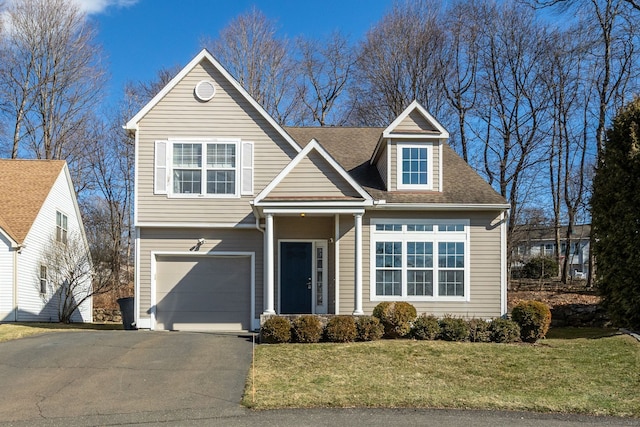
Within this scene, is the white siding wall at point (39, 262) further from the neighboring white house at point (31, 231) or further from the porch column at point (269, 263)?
the porch column at point (269, 263)

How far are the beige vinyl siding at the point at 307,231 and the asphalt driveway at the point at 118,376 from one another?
356 cm

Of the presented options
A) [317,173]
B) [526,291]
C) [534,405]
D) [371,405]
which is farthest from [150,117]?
[526,291]

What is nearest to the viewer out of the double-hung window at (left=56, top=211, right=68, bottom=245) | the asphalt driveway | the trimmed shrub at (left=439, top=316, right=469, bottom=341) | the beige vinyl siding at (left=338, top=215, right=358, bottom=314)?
the asphalt driveway

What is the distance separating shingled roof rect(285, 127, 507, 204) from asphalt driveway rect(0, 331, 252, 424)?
6.17 metres

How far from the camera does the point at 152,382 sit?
424 inches

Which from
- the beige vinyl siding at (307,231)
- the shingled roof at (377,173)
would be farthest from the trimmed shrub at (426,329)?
the shingled roof at (377,173)

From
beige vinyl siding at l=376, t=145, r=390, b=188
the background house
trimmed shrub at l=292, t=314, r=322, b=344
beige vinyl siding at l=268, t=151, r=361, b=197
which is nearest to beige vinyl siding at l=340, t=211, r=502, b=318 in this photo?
beige vinyl siding at l=376, t=145, r=390, b=188

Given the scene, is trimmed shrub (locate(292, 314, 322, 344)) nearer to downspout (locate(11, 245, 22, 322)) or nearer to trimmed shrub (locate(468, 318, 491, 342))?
trimmed shrub (locate(468, 318, 491, 342))

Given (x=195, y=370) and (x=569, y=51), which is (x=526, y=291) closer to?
(x=569, y=51)

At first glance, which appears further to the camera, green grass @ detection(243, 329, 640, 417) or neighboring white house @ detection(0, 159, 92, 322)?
neighboring white house @ detection(0, 159, 92, 322)

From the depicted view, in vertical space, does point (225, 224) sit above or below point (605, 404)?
above

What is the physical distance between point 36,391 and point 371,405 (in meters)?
5.21

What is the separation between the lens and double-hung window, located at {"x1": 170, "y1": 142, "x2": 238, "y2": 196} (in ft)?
59.6

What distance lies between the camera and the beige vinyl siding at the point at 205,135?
18.0 meters
